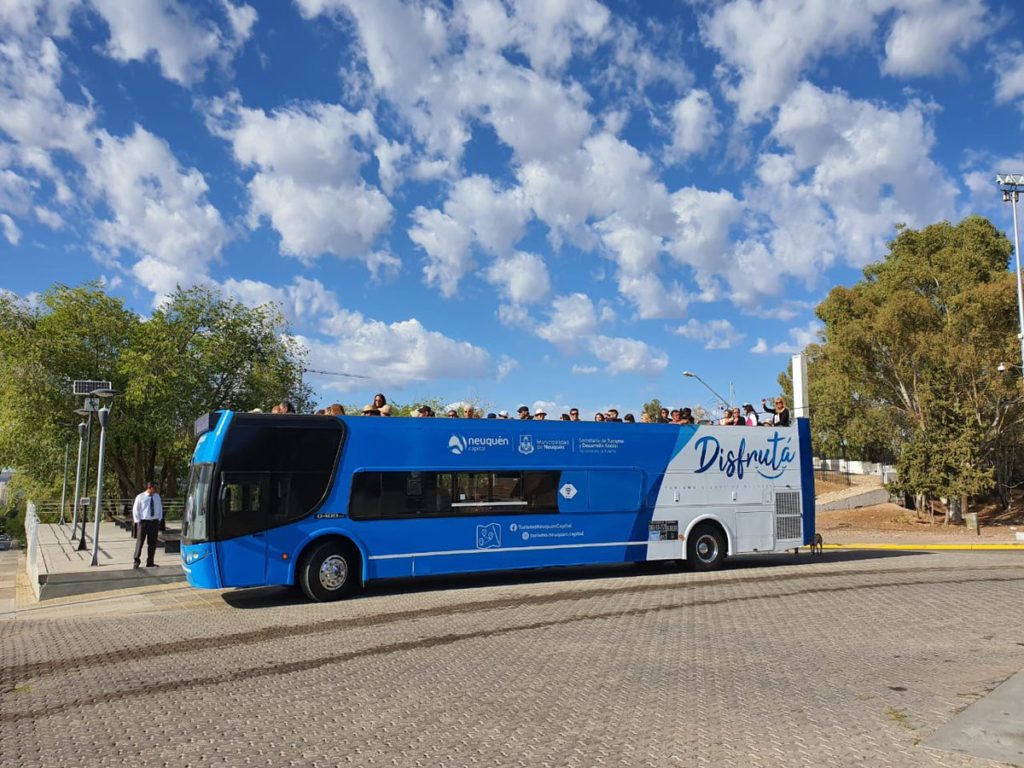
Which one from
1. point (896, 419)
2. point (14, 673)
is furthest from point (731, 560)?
point (896, 419)

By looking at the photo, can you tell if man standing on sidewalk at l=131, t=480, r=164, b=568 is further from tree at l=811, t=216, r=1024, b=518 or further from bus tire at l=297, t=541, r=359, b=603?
tree at l=811, t=216, r=1024, b=518

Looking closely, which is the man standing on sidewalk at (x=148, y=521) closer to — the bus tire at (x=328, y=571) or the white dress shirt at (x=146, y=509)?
the white dress shirt at (x=146, y=509)

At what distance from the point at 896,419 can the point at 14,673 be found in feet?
126

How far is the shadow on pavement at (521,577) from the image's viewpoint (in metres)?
13.6

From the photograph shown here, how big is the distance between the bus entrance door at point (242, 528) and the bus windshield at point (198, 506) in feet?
0.75

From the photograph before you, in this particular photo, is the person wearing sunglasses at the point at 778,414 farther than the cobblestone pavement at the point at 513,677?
Yes

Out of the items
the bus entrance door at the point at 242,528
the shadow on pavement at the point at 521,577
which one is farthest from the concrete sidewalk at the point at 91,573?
the bus entrance door at the point at 242,528

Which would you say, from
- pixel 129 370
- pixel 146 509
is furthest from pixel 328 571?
pixel 129 370

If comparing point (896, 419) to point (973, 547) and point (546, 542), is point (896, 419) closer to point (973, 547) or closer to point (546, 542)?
point (973, 547)

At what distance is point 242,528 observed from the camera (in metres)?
12.2

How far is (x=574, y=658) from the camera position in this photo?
8.19 meters

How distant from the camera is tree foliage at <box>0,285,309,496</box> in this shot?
3459 centimetres

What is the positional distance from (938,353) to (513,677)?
3164 centimetres

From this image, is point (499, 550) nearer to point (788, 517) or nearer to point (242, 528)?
point (242, 528)
